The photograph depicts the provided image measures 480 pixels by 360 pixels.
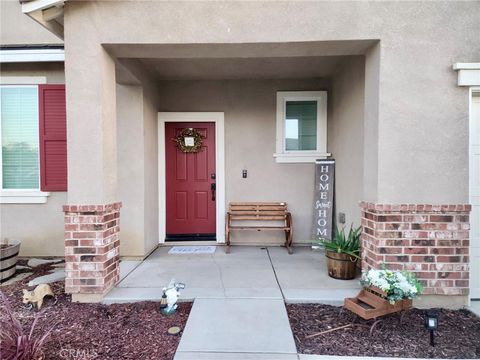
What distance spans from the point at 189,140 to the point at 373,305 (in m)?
3.64

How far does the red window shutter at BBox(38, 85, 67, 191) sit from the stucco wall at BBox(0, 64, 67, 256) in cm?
47

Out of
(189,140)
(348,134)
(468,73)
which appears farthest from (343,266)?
(189,140)

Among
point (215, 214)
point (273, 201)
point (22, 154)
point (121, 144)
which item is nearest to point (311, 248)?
point (273, 201)

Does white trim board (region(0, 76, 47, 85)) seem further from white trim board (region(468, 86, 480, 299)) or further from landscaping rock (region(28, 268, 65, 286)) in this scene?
white trim board (region(468, 86, 480, 299))

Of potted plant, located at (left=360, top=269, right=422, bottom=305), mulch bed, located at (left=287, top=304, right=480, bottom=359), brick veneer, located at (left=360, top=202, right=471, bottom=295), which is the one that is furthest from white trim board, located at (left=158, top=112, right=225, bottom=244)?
potted plant, located at (left=360, top=269, right=422, bottom=305)

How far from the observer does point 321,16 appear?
9.24 feet

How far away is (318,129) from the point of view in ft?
16.3

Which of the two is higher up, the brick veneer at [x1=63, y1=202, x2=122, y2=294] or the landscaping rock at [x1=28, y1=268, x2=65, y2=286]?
the brick veneer at [x1=63, y1=202, x2=122, y2=294]

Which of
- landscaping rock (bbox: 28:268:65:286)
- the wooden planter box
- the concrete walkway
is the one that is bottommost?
landscaping rock (bbox: 28:268:65:286)

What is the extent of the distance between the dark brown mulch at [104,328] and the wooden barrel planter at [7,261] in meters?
0.66

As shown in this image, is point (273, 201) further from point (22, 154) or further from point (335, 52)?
point (22, 154)

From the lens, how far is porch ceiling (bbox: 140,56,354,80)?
162 inches

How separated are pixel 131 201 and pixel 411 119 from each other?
3.61 metres

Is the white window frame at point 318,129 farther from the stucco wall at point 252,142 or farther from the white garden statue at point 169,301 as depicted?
the white garden statue at point 169,301
